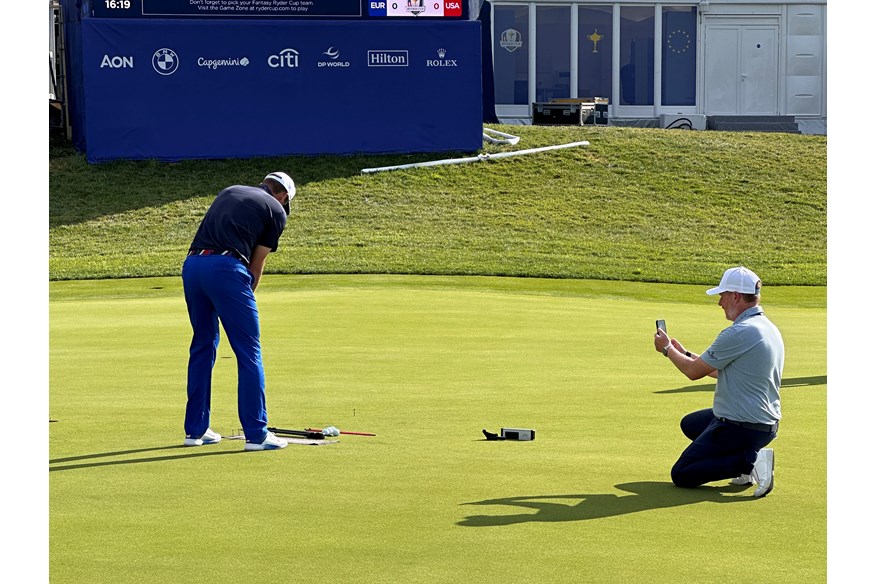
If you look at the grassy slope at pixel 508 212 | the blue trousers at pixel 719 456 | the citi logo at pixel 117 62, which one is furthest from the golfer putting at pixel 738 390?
the citi logo at pixel 117 62

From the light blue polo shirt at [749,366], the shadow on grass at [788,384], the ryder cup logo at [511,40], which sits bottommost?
the shadow on grass at [788,384]

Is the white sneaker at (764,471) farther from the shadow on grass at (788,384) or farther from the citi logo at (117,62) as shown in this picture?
the citi logo at (117,62)

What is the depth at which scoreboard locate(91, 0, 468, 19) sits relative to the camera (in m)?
32.9

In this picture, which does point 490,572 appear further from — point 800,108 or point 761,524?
point 800,108

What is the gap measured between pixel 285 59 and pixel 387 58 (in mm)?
2461

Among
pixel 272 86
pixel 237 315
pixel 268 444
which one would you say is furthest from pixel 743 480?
pixel 272 86

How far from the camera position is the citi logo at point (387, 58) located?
3422 centimetres

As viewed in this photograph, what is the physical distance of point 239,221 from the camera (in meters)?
9.45

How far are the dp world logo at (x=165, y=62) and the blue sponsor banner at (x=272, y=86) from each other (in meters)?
0.02

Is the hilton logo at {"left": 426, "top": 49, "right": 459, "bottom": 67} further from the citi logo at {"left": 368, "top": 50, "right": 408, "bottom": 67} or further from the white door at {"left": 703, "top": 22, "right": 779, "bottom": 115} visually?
the white door at {"left": 703, "top": 22, "right": 779, "bottom": 115}

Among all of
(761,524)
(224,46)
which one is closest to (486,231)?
(224,46)

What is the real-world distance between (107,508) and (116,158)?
27.6 metres

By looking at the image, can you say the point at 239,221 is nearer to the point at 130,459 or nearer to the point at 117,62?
the point at 130,459

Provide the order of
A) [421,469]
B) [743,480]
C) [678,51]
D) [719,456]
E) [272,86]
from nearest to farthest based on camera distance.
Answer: [719,456], [743,480], [421,469], [272,86], [678,51]
